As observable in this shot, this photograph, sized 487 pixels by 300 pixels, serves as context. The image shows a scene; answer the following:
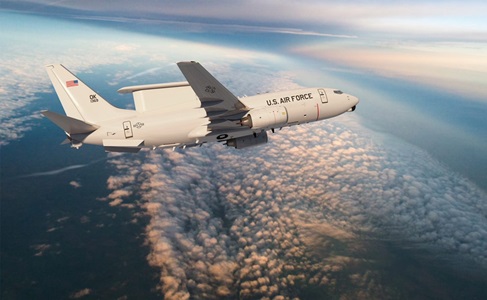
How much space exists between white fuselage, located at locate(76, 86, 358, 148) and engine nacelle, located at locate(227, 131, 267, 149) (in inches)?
32.0

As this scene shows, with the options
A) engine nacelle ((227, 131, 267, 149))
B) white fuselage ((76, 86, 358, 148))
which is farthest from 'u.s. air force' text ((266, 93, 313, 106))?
engine nacelle ((227, 131, 267, 149))

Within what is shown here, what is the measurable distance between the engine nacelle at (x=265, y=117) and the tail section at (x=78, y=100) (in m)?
12.4

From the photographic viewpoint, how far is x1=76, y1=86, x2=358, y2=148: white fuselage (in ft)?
82.6

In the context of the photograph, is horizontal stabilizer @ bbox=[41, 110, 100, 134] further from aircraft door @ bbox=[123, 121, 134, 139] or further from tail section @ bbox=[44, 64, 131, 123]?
aircraft door @ bbox=[123, 121, 134, 139]

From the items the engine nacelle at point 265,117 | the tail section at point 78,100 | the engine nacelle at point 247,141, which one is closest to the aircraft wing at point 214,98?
the engine nacelle at point 265,117

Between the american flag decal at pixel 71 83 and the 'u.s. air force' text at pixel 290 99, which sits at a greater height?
the american flag decal at pixel 71 83

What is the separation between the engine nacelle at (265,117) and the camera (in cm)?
2536

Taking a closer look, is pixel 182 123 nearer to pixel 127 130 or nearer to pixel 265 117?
pixel 127 130

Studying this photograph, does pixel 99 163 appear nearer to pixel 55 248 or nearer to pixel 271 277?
pixel 55 248

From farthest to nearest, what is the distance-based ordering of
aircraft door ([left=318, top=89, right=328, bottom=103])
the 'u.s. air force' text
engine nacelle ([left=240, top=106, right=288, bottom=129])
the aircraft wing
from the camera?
aircraft door ([left=318, top=89, right=328, bottom=103]) < the 'u.s. air force' text < engine nacelle ([left=240, top=106, right=288, bottom=129]) < the aircraft wing

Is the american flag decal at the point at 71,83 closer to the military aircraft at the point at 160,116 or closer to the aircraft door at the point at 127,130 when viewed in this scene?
the military aircraft at the point at 160,116

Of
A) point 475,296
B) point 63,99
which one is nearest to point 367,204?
point 475,296

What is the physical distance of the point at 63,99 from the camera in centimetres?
2594

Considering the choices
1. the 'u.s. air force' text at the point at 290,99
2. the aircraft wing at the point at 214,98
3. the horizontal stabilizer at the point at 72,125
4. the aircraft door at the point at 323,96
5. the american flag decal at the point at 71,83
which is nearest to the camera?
the aircraft wing at the point at 214,98
